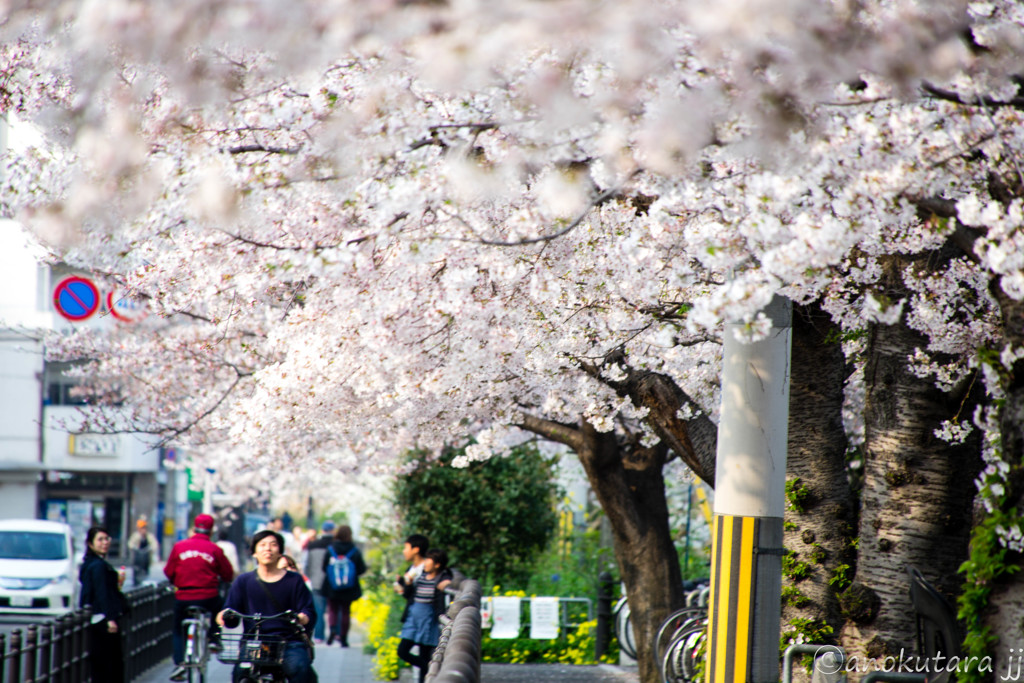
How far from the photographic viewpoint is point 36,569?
20516 millimetres

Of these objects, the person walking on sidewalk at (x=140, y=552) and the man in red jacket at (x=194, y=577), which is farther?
the person walking on sidewalk at (x=140, y=552)

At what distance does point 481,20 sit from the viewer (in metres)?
3.93

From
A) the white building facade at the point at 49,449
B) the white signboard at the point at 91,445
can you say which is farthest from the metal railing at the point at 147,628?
the white signboard at the point at 91,445

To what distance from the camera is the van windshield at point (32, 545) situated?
835 inches

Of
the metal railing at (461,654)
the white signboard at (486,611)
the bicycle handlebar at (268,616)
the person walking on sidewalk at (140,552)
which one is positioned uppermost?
the metal railing at (461,654)

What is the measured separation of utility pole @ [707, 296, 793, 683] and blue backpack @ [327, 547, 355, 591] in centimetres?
1170

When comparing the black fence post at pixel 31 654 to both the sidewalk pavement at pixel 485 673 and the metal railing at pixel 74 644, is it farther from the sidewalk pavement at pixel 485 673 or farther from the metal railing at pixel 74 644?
the sidewalk pavement at pixel 485 673

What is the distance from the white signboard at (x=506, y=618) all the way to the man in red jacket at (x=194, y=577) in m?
4.26

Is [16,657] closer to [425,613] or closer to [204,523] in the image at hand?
[204,523]

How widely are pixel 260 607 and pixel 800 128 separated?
614 cm


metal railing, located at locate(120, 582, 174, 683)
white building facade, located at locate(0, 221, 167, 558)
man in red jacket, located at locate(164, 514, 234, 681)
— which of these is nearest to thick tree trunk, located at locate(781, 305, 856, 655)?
man in red jacket, located at locate(164, 514, 234, 681)

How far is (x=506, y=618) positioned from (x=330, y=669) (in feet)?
7.89

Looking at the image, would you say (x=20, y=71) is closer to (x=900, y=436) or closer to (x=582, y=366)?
(x=582, y=366)

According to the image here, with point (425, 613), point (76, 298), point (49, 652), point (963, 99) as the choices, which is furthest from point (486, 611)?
point (76, 298)
